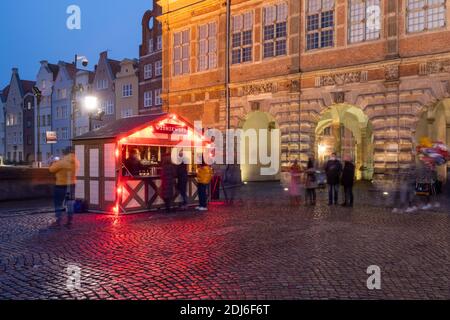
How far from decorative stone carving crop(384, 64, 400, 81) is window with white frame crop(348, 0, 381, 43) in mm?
1808

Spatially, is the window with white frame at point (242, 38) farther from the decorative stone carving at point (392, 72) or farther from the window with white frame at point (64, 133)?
the window with white frame at point (64, 133)

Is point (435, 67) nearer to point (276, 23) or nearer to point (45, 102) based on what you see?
point (276, 23)

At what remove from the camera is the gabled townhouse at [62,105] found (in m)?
60.5

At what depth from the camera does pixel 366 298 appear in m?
5.70

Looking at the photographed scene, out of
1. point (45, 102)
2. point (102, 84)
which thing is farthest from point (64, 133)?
point (102, 84)

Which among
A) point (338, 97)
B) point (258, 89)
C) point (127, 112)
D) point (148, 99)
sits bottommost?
point (338, 97)

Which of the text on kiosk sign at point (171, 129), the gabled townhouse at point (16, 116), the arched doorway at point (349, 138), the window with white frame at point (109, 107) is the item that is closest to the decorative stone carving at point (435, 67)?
the arched doorway at point (349, 138)

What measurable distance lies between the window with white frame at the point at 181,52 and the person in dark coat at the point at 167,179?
1794 centimetres

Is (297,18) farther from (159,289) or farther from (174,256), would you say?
(159,289)

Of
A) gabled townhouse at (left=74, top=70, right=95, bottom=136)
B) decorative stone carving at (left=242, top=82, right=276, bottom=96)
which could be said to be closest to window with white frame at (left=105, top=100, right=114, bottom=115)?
gabled townhouse at (left=74, top=70, right=95, bottom=136)

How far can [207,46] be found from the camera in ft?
98.2

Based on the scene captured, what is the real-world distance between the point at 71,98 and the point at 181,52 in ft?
107

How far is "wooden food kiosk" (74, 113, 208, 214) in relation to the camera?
1387 cm

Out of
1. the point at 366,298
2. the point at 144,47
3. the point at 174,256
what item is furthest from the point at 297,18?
the point at 144,47
